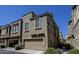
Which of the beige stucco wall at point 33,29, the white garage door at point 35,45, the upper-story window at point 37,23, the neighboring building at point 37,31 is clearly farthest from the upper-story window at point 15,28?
the upper-story window at point 37,23

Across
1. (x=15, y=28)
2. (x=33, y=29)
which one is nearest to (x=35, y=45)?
(x=33, y=29)

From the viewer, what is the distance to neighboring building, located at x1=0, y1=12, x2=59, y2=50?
8.08 metres

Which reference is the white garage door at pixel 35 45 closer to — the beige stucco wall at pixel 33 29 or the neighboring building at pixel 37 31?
the neighboring building at pixel 37 31

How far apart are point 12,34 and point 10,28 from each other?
569 millimetres

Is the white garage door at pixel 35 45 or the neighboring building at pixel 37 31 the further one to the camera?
the white garage door at pixel 35 45

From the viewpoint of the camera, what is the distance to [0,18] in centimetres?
728

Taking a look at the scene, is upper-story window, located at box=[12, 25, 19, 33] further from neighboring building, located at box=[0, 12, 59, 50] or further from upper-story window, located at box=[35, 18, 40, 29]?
upper-story window, located at box=[35, 18, 40, 29]

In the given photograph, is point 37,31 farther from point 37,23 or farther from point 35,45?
point 35,45

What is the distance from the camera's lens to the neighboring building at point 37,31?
318 inches

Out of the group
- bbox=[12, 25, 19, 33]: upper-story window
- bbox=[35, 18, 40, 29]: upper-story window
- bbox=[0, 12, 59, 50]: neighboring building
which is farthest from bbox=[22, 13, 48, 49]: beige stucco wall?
bbox=[12, 25, 19, 33]: upper-story window
